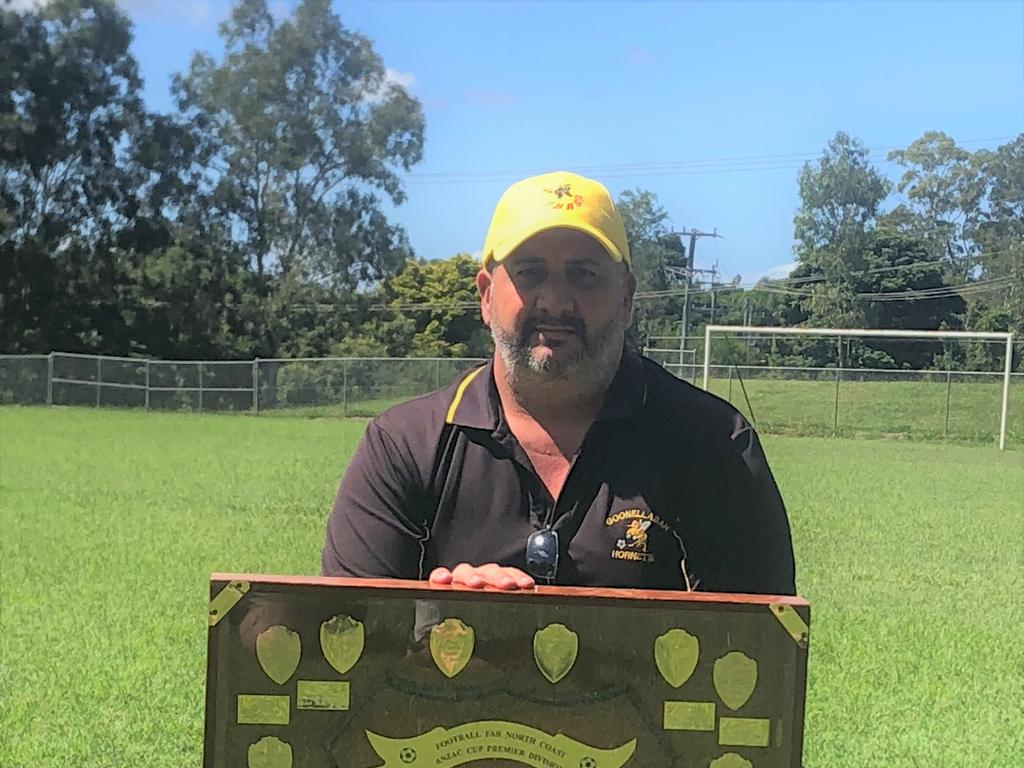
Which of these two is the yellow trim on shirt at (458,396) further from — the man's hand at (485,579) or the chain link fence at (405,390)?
the chain link fence at (405,390)

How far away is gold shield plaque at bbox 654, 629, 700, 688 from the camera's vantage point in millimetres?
1883

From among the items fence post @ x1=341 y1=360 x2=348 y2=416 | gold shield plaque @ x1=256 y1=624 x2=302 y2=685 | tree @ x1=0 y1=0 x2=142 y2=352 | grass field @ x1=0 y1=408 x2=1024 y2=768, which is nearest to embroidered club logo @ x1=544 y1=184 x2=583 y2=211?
gold shield plaque @ x1=256 y1=624 x2=302 y2=685

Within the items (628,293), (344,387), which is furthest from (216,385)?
(628,293)

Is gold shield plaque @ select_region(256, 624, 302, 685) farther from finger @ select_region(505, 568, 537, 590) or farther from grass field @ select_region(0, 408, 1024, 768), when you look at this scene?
grass field @ select_region(0, 408, 1024, 768)

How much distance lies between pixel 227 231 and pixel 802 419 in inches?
864

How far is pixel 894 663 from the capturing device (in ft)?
19.5

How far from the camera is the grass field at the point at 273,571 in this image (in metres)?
4.87

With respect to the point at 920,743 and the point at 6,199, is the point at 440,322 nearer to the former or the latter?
the point at 6,199

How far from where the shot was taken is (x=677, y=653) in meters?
1.89

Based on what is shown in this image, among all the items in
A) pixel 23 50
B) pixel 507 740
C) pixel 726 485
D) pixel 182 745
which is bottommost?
pixel 182 745

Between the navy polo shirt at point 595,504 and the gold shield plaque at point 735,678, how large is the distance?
0.39 metres

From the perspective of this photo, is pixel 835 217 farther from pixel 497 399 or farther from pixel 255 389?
pixel 497 399

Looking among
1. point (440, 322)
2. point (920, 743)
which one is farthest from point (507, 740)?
point (440, 322)

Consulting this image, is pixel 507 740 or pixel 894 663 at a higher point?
pixel 507 740
